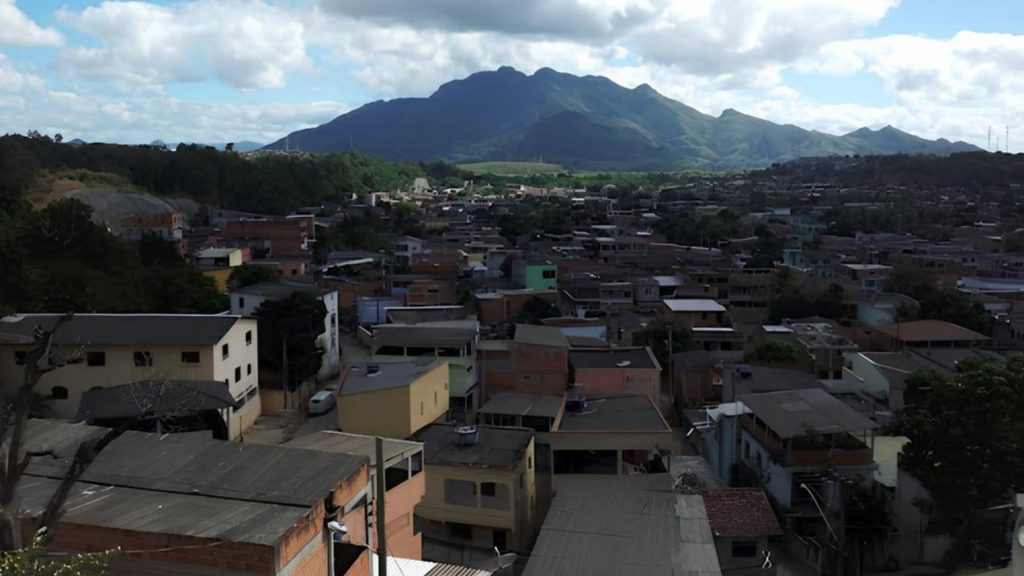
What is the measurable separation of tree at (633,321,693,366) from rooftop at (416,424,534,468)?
803 centimetres

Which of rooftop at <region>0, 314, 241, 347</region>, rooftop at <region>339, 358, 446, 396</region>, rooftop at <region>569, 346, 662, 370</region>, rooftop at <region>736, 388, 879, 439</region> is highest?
rooftop at <region>0, 314, 241, 347</region>

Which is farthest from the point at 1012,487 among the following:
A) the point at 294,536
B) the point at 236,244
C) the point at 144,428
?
the point at 236,244

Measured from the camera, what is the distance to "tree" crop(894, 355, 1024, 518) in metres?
9.73

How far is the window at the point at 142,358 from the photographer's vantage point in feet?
41.5

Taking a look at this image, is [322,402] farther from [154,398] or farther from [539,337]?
[154,398]

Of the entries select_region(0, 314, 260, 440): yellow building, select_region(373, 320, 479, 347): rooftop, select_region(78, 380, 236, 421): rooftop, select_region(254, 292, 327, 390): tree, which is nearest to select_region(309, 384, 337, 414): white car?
select_region(254, 292, 327, 390): tree

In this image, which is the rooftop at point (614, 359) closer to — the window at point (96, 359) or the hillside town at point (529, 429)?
the hillside town at point (529, 429)

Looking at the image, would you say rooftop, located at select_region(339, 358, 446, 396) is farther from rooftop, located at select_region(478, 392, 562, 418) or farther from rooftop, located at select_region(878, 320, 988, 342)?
rooftop, located at select_region(878, 320, 988, 342)

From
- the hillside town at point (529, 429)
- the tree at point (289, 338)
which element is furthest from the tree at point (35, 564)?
the tree at point (289, 338)

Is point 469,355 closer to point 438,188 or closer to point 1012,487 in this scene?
point 1012,487

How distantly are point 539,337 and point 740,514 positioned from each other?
17.7ft

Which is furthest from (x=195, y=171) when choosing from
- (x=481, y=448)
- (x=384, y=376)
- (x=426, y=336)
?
(x=481, y=448)

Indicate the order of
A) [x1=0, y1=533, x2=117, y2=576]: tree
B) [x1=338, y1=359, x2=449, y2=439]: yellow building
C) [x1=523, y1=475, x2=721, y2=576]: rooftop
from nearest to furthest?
[x1=0, y1=533, x2=117, y2=576]: tree, [x1=523, y1=475, x2=721, y2=576]: rooftop, [x1=338, y1=359, x2=449, y2=439]: yellow building

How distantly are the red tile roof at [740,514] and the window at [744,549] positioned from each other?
95 mm
